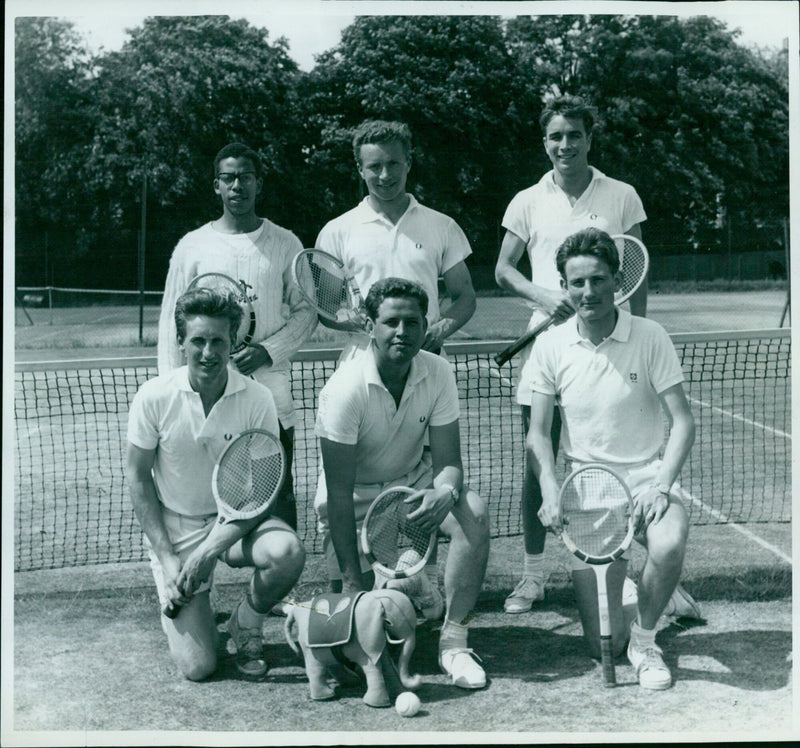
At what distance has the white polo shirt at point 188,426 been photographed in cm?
351

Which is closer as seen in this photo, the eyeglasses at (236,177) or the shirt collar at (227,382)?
the shirt collar at (227,382)

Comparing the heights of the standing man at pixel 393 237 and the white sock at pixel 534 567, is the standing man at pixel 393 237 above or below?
above

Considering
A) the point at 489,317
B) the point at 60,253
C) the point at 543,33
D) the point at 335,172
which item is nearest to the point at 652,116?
the point at 543,33

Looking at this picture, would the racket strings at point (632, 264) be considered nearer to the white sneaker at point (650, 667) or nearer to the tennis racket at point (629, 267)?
the tennis racket at point (629, 267)

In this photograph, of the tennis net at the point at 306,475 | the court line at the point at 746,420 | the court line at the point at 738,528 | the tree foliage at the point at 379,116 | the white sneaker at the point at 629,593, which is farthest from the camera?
the tree foliage at the point at 379,116

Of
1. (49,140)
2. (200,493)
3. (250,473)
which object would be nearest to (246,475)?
(250,473)

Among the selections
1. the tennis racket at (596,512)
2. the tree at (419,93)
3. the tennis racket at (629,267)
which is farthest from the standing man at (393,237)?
the tree at (419,93)

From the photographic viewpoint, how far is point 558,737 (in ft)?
10.1

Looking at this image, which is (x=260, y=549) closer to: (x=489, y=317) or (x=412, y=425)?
(x=412, y=425)

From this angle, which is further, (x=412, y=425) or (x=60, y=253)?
(x=60, y=253)

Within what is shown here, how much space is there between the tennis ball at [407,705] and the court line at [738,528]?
1657 mm

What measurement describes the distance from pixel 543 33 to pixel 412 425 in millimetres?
16651

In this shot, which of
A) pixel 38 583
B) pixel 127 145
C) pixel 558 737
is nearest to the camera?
pixel 558 737

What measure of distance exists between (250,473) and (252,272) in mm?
833
